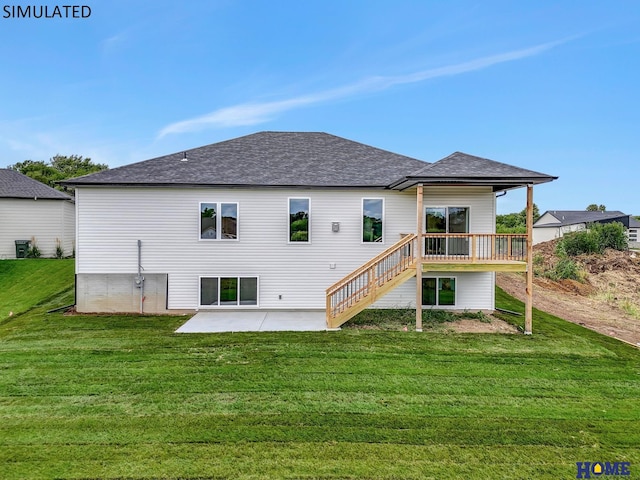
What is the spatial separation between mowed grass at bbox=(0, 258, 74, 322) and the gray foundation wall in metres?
2.53

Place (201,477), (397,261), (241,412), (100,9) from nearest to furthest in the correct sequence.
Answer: (201,477) < (241,412) < (397,261) < (100,9)

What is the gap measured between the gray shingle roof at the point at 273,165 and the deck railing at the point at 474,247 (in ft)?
8.68

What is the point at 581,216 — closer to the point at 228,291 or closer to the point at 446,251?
the point at 446,251

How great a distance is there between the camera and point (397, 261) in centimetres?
999

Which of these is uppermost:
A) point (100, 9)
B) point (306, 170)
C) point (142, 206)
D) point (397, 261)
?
point (100, 9)

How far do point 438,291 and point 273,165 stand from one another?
7.48 metres

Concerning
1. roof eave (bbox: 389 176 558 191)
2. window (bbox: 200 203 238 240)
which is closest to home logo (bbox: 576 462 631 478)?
roof eave (bbox: 389 176 558 191)

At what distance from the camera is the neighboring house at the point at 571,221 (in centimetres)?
3622

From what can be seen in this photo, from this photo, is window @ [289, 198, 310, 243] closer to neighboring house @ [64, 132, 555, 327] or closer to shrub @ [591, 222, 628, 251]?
neighboring house @ [64, 132, 555, 327]

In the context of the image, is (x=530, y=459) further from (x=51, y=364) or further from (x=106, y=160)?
(x=106, y=160)

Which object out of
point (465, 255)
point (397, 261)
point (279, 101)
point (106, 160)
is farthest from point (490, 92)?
point (106, 160)

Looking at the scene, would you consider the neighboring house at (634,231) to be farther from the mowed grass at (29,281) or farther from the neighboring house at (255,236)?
the mowed grass at (29,281)

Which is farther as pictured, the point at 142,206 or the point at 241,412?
the point at 142,206

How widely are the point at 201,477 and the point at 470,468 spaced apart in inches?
116
